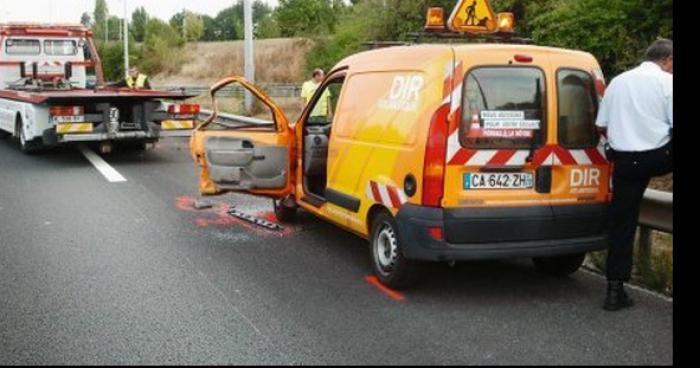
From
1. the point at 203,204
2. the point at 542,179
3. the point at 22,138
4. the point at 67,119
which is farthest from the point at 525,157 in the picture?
the point at 22,138

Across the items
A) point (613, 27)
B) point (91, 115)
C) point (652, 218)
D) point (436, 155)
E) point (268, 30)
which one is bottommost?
point (652, 218)

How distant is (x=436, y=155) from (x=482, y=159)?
1.11 feet

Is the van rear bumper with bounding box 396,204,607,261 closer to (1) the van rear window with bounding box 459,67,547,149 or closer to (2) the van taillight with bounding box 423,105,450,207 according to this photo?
(2) the van taillight with bounding box 423,105,450,207

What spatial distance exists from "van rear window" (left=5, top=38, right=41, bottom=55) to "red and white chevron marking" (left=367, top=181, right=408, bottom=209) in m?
14.4

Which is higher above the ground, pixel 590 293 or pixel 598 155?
pixel 598 155

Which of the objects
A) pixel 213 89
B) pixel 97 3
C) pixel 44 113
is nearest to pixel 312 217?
pixel 213 89

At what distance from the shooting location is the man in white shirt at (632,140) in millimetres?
5012

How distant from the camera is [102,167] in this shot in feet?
41.4

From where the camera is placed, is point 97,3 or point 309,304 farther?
point 97,3

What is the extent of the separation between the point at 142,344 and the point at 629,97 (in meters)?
3.44

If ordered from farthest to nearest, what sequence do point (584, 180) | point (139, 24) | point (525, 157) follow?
point (139, 24)
point (584, 180)
point (525, 157)

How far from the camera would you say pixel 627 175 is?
5.11m

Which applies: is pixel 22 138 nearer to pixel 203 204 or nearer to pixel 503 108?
pixel 203 204
